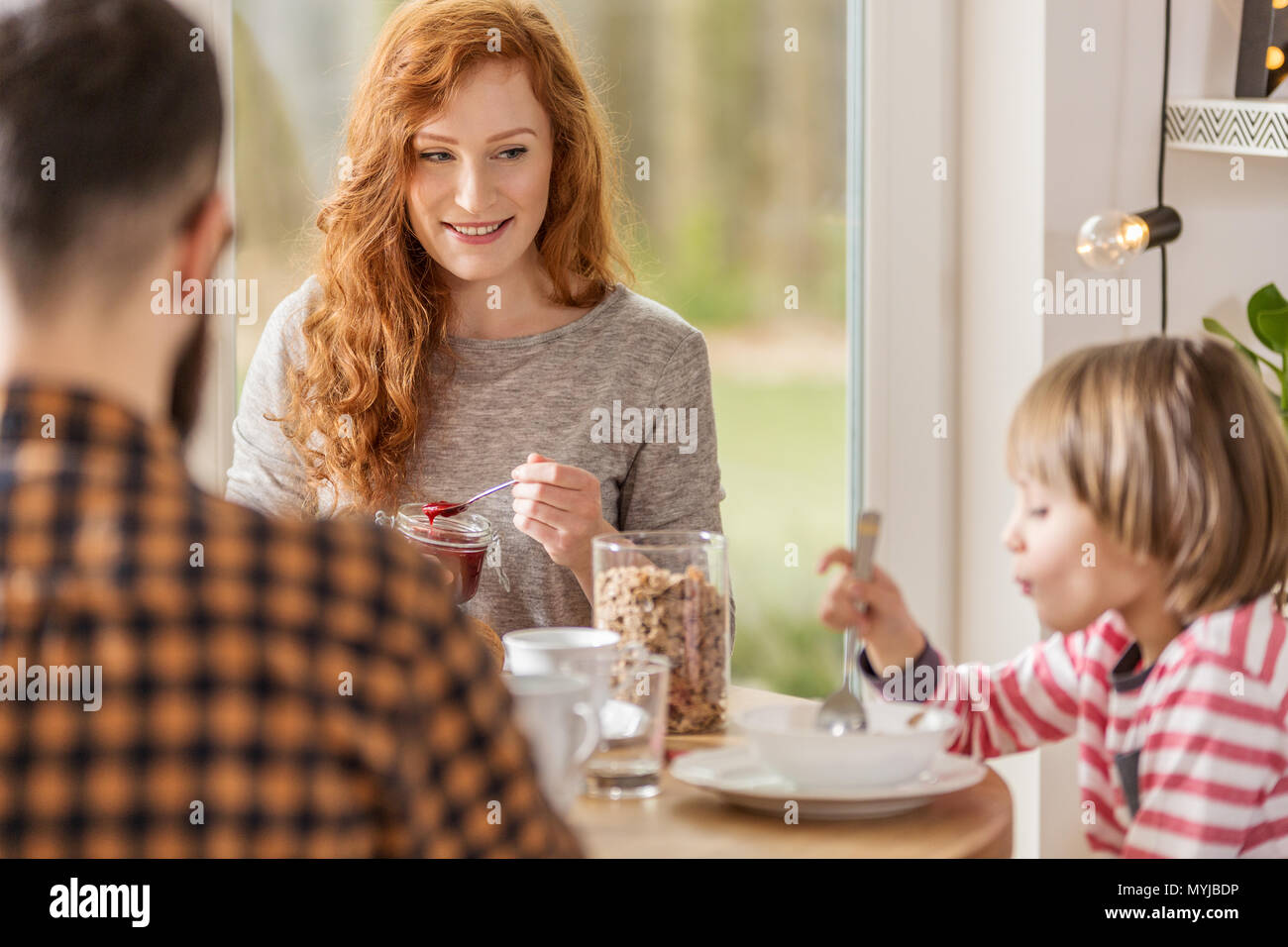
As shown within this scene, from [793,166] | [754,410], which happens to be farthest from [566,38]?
[754,410]

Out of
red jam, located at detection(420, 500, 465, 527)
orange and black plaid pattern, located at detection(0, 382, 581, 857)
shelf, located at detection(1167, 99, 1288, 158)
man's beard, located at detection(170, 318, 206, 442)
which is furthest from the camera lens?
shelf, located at detection(1167, 99, 1288, 158)

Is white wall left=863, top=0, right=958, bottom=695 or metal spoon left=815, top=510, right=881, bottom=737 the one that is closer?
metal spoon left=815, top=510, right=881, bottom=737

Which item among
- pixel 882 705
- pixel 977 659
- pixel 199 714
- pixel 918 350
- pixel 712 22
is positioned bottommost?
pixel 977 659

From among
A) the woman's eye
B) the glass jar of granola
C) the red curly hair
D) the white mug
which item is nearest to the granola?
the glass jar of granola

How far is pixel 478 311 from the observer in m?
1.68

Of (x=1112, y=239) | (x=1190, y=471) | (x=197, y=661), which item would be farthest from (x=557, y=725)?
(x=1112, y=239)

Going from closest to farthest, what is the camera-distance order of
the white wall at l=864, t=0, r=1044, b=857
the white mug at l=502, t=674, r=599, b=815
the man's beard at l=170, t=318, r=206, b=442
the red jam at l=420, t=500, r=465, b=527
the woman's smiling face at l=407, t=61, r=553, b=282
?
the man's beard at l=170, t=318, r=206, b=442 → the white mug at l=502, t=674, r=599, b=815 → the red jam at l=420, t=500, r=465, b=527 → the woman's smiling face at l=407, t=61, r=553, b=282 → the white wall at l=864, t=0, r=1044, b=857

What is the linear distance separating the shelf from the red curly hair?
0.84 meters

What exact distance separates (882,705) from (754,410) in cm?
114

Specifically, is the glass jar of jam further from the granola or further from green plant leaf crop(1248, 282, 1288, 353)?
green plant leaf crop(1248, 282, 1288, 353)

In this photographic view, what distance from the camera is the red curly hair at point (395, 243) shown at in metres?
1.55

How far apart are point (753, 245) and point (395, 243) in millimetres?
632

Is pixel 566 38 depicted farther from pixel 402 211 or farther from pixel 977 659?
pixel 977 659

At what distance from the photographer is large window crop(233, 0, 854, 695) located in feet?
6.41
